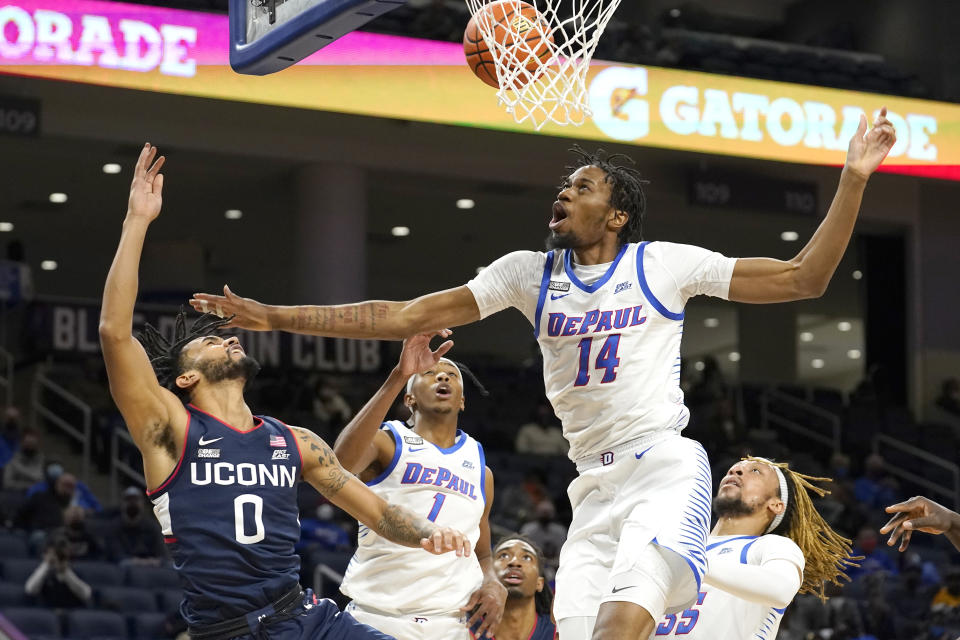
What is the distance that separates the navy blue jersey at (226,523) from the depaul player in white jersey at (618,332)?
1.60ft

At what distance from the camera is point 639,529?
4.75 meters

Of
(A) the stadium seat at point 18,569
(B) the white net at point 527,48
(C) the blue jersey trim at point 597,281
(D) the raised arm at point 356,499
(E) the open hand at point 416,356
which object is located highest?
(B) the white net at point 527,48

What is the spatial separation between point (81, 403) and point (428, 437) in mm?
9869

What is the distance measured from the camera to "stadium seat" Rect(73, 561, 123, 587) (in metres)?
11.2

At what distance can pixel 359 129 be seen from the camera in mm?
18297

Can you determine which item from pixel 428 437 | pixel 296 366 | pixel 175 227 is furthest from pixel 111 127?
pixel 428 437

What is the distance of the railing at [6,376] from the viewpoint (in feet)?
55.8

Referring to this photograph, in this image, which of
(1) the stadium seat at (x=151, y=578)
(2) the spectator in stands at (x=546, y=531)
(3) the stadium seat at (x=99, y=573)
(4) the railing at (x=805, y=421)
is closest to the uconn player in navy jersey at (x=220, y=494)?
(3) the stadium seat at (x=99, y=573)

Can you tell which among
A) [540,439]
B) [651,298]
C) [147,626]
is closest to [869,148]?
[651,298]

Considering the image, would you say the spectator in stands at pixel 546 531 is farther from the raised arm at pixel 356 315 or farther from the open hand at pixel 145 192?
the open hand at pixel 145 192

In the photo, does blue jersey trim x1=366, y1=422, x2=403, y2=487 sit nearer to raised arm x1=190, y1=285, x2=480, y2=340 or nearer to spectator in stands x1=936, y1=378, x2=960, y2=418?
raised arm x1=190, y1=285, x2=480, y2=340

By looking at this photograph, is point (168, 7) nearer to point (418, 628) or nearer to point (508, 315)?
point (418, 628)

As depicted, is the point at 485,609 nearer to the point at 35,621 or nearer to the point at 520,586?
the point at 520,586

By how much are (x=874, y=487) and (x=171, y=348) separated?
543 inches
